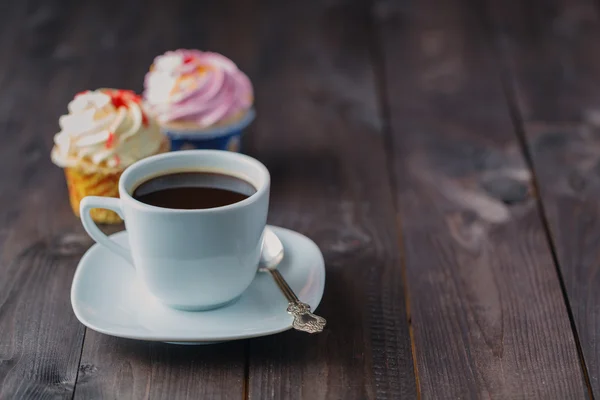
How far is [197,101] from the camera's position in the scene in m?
1.44

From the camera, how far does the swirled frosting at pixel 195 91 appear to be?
144cm

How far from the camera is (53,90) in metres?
1.74

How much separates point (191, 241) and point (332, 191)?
0.51 meters

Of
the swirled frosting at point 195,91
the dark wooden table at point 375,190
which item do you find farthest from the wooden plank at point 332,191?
the swirled frosting at point 195,91

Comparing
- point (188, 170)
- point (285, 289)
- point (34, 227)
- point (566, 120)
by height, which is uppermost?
point (188, 170)

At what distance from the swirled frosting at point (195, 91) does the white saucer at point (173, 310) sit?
0.38 m

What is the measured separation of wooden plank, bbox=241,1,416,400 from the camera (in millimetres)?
995

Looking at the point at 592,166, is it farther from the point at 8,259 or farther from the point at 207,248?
the point at 8,259

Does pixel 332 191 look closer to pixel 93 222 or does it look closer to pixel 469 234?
pixel 469 234

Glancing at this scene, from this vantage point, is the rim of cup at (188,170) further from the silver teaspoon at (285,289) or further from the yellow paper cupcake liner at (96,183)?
the yellow paper cupcake liner at (96,183)

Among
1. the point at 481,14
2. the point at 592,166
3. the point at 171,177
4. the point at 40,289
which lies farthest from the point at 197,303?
the point at 481,14

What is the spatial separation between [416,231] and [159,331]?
486 millimetres

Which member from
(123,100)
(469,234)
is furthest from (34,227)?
(469,234)

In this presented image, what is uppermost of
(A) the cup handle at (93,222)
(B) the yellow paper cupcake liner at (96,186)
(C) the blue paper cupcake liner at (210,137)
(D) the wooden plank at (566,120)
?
(A) the cup handle at (93,222)
